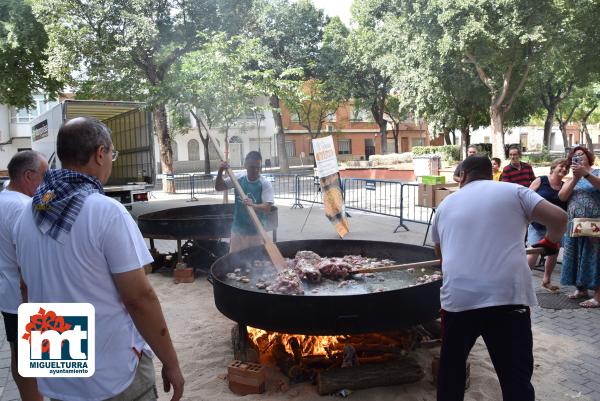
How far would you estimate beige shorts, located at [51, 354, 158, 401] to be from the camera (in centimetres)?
186

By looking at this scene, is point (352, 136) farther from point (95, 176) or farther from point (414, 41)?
point (95, 176)

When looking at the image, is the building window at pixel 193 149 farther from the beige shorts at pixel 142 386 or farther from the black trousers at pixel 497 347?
the beige shorts at pixel 142 386

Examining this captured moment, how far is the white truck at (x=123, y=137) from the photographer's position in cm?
1197

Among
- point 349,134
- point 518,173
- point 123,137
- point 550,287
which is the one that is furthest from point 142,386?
point 349,134

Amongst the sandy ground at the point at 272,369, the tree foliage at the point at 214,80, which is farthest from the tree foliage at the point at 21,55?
the sandy ground at the point at 272,369

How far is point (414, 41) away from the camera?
22.7m

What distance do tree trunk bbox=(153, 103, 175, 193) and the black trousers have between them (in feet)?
58.7

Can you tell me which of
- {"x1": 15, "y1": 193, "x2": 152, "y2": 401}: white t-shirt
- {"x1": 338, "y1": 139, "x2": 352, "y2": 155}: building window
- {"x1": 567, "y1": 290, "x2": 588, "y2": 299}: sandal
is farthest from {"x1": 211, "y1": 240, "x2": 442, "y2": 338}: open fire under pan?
{"x1": 338, "y1": 139, "x2": 352, "y2": 155}: building window

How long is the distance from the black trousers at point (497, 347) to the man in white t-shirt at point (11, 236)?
2.68 metres

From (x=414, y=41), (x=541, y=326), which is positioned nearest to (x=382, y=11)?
(x=414, y=41)

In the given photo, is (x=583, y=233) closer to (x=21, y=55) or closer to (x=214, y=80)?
(x=214, y=80)

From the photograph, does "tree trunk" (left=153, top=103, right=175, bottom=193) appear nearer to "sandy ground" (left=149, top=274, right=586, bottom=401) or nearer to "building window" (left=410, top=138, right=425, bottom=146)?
"sandy ground" (left=149, top=274, right=586, bottom=401)

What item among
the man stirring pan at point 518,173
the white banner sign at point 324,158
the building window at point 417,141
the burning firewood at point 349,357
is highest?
the building window at point 417,141

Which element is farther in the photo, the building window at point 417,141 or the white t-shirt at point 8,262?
the building window at point 417,141
